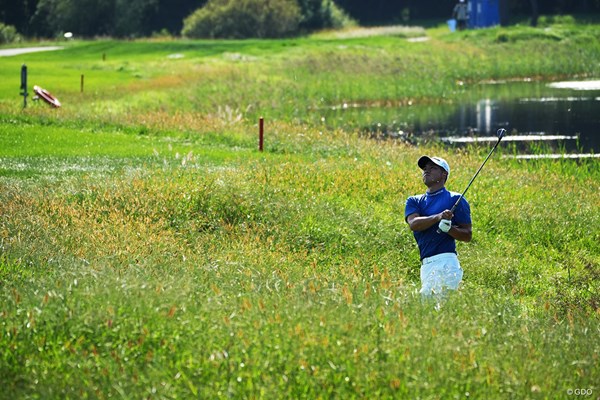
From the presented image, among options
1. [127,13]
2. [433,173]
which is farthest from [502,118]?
[127,13]

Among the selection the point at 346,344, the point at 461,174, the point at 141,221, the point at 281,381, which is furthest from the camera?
the point at 461,174

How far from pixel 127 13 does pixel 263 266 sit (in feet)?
258

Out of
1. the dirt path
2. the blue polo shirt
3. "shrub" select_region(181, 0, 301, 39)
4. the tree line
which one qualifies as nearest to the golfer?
the blue polo shirt

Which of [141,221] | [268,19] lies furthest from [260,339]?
[268,19]

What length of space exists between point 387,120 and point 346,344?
33.2 m

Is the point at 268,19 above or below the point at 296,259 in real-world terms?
above

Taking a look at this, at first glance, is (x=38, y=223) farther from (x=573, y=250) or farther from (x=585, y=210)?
(x=585, y=210)

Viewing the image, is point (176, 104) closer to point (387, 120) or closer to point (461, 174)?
point (387, 120)

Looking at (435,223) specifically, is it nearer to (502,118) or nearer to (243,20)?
(502,118)

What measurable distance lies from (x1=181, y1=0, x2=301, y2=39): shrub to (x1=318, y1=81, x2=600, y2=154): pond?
3495 centimetres

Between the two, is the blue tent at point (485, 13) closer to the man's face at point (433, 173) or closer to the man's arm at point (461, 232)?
the man's face at point (433, 173)

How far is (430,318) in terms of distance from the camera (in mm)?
9625

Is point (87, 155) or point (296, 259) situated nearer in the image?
point (296, 259)

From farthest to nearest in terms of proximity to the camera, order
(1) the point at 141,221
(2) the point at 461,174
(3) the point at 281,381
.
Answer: (2) the point at 461,174 → (1) the point at 141,221 → (3) the point at 281,381
